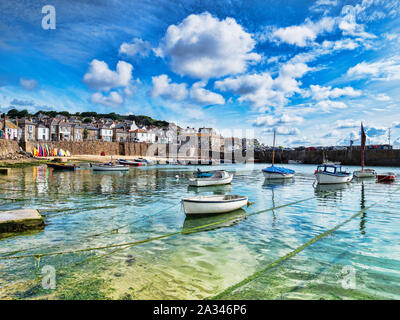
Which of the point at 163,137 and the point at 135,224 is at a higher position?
the point at 163,137

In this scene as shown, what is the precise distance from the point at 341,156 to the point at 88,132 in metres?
112

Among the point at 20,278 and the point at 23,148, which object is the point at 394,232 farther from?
the point at 23,148

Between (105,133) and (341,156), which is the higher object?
(105,133)

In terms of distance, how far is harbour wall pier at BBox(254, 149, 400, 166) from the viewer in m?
84.5

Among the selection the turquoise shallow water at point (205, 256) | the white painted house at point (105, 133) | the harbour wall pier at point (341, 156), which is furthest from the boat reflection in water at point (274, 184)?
the white painted house at point (105, 133)

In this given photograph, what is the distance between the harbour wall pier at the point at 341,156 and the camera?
84512 mm

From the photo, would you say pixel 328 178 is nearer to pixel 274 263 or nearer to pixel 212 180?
pixel 212 180

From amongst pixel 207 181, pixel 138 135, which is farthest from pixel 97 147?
pixel 207 181

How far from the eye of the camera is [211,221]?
14.0 m

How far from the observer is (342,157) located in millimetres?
92500

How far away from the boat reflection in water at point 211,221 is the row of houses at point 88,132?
91.1 metres

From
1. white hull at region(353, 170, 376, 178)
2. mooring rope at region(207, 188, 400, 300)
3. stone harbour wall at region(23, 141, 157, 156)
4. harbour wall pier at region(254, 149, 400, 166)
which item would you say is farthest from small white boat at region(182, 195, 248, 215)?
stone harbour wall at region(23, 141, 157, 156)
